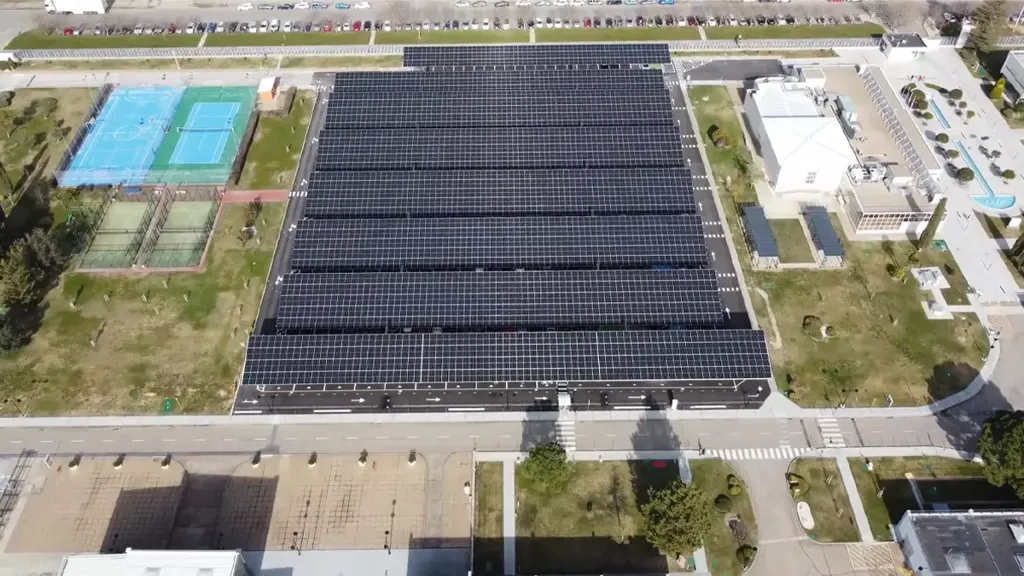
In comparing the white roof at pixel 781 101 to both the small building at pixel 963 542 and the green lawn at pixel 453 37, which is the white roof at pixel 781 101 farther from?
the small building at pixel 963 542

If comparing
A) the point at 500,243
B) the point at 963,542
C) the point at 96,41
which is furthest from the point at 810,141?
the point at 96,41

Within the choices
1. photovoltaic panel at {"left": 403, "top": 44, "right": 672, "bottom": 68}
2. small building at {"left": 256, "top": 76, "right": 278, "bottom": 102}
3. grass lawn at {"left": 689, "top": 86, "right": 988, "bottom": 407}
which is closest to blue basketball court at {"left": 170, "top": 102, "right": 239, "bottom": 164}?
small building at {"left": 256, "top": 76, "right": 278, "bottom": 102}

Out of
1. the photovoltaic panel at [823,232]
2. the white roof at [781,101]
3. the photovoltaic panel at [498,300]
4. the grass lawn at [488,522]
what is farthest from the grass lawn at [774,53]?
the grass lawn at [488,522]

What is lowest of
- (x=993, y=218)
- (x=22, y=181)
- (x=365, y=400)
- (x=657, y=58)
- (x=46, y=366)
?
(x=365, y=400)

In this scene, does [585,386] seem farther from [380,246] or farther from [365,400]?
[380,246]

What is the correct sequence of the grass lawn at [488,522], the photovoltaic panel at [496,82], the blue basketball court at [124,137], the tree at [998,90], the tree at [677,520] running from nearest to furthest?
the tree at [677,520] → the grass lawn at [488,522] → the blue basketball court at [124,137] → the photovoltaic panel at [496,82] → the tree at [998,90]

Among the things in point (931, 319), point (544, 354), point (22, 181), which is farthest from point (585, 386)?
point (22, 181)
